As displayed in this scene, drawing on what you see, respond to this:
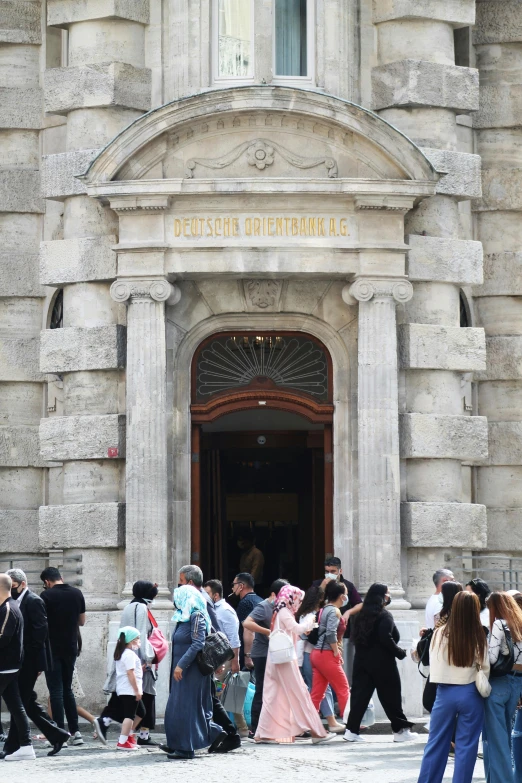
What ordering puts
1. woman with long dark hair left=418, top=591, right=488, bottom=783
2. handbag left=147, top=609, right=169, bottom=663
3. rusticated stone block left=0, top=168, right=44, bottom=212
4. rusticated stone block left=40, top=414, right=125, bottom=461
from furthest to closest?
rusticated stone block left=0, top=168, right=44, bottom=212, rusticated stone block left=40, top=414, right=125, bottom=461, handbag left=147, top=609, right=169, bottom=663, woman with long dark hair left=418, top=591, right=488, bottom=783

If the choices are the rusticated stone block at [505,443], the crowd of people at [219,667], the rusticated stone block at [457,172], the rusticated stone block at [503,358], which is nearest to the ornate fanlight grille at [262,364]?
the rusticated stone block at [503,358]

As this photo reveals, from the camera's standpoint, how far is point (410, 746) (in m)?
17.2

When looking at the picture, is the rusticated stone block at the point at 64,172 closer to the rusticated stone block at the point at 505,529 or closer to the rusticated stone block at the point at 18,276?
the rusticated stone block at the point at 18,276

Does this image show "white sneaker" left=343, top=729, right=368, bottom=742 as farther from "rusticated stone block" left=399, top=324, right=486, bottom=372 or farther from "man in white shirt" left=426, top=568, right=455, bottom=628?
"rusticated stone block" left=399, top=324, right=486, bottom=372

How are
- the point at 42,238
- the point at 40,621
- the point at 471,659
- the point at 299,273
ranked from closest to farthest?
the point at 471,659 < the point at 40,621 < the point at 299,273 < the point at 42,238

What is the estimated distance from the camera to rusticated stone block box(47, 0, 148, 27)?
21.1m

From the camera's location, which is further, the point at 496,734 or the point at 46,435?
the point at 46,435

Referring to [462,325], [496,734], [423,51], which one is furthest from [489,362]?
[496,734]

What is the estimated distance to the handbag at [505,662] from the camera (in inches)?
518

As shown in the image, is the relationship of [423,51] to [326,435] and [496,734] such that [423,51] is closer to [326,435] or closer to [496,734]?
[326,435]

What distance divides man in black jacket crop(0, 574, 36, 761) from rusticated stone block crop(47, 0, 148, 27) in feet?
27.1

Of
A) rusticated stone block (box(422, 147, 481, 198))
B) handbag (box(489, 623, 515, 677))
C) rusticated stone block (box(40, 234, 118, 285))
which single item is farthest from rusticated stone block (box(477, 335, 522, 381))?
handbag (box(489, 623, 515, 677))

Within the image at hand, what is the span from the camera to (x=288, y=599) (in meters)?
17.4

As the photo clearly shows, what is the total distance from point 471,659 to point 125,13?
11133 millimetres
